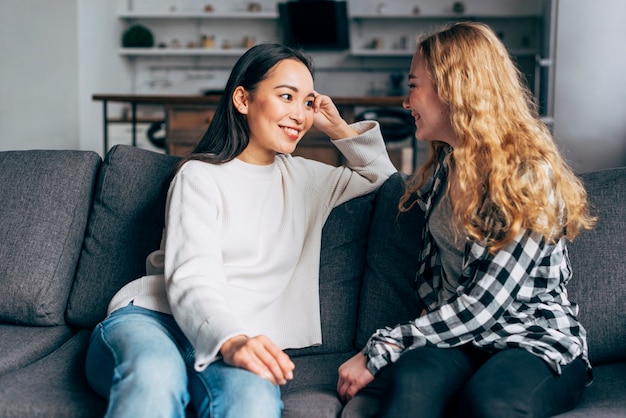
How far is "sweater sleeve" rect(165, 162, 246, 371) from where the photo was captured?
1276mm

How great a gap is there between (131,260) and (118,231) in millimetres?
87

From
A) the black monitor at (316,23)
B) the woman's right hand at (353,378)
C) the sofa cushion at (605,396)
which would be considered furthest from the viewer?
the black monitor at (316,23)

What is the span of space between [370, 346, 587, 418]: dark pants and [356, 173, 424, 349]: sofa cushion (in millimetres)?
319

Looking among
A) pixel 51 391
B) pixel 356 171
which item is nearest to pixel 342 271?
pixel 356 171

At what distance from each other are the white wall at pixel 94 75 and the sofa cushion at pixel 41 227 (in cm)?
366

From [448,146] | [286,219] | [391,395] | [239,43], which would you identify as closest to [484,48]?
[448,146]

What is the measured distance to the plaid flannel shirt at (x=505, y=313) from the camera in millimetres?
1344

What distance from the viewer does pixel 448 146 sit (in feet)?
5.32

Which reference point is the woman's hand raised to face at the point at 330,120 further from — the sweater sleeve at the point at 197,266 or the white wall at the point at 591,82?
the white wall at the point at 591,82

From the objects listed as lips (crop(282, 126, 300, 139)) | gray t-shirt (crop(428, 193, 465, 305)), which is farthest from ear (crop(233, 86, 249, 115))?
gray t-shirt (crop(428, 193, 465, 305))

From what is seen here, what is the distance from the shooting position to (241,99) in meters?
1.66

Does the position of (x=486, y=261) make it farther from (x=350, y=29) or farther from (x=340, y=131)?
(x=350, y=29)

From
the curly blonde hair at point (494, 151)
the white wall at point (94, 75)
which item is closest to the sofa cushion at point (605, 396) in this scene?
the curly blonde hair at point (494, 151)

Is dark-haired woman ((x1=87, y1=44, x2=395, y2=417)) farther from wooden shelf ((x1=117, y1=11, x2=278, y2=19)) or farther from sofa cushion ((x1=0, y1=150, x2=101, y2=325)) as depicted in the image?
wooden shelf ((x1=117, y1=11, x2=278, y2=19))
